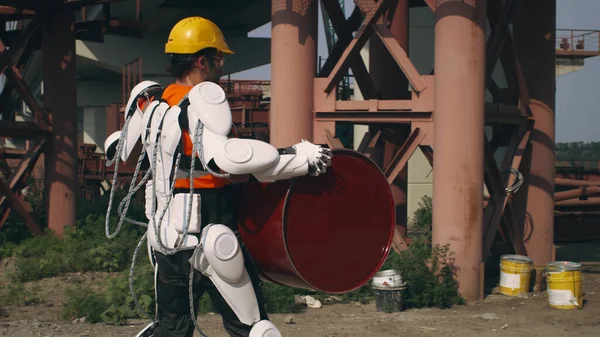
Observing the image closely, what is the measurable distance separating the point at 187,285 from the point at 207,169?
71cm

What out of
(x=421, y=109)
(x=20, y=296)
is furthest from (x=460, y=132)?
(x=20, y=296)

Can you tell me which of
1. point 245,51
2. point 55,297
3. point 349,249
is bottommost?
point 55,297

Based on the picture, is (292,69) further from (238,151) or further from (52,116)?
(238,151)

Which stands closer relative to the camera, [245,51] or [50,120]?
[50,120]

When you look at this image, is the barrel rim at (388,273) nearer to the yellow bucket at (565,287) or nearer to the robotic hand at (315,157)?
the yellow bucket at (565,287)

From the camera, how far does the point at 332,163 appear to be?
4527 mm

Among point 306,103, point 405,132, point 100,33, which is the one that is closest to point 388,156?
point 405,132

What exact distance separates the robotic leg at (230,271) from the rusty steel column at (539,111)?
8.01 m

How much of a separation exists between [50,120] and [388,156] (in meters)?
5.37

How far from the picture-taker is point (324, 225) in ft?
15.0

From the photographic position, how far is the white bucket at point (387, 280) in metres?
9.53

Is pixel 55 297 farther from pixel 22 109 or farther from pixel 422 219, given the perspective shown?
pixel 22 109

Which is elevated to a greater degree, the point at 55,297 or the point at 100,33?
the point at 100,33

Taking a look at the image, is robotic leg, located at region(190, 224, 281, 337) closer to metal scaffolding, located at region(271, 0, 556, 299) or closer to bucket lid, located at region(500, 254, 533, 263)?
metal scaffolding, located at region(271, 0, 556, 299)
